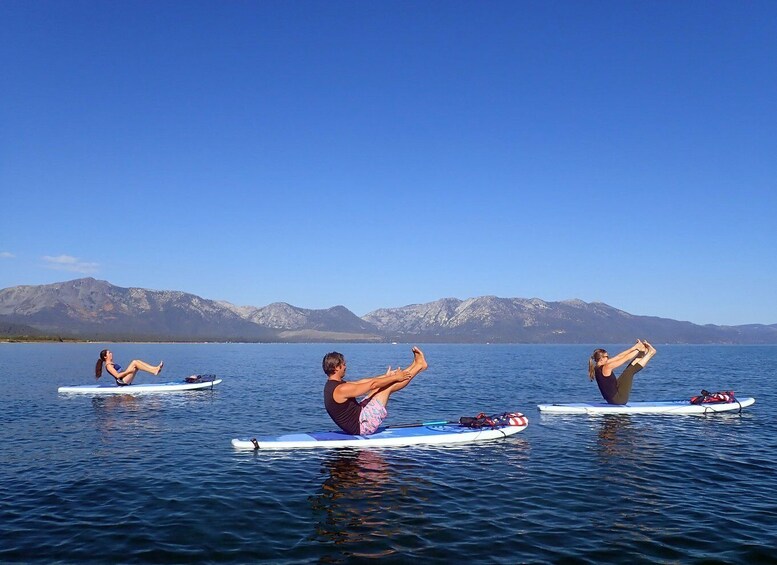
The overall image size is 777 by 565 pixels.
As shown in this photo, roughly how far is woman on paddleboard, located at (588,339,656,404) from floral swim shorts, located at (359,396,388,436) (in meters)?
12.1

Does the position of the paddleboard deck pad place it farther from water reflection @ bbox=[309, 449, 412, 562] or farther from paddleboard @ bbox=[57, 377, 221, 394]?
water reflection @ bbox=[309, 449, 412, 562]

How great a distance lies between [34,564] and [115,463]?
27.8 ft

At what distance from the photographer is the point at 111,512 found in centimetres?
1278

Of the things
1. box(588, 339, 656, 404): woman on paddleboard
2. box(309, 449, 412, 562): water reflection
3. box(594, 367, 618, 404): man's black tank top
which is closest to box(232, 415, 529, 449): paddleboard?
box(309, 449, 412, 562): water reflection

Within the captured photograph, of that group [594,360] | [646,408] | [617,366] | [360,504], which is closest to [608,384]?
[594,360]

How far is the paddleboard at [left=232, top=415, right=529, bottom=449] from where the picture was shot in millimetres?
19422

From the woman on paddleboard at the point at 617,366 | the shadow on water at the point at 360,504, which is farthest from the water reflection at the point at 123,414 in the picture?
the woman on paddleboard at the point at 617,366

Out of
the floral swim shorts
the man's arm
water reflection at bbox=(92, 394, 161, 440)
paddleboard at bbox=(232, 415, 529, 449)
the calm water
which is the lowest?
water reflection at bbox=(92, 394, 161, 440)

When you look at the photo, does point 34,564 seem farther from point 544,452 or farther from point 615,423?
point 615,423

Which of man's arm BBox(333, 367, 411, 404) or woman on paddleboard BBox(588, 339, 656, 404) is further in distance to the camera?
woman on paddleboard BBox(588, 339, 656, 404)

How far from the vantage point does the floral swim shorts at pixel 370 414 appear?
1923cm

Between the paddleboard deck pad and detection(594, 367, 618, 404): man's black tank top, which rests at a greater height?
detection(594, 367, 618, 404): man's black tank top

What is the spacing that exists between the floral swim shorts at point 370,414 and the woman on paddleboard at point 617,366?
12.1 m

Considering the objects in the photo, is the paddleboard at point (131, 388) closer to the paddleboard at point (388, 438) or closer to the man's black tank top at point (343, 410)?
the paddleboard at point (388, 438)
